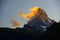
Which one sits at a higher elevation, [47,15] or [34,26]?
[47,15]

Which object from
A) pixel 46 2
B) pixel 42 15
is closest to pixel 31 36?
pixel 42 15

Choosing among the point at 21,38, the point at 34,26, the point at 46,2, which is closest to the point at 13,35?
A: the point at 21,38

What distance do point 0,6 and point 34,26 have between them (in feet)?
1.86

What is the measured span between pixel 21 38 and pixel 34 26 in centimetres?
49

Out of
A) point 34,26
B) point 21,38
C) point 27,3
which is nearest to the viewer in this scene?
point 21,38

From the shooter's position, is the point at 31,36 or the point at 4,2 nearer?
the point at 31,36

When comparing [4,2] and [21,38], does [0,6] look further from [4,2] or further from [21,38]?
[21,38]

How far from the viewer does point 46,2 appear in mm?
1933

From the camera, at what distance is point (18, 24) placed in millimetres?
1889

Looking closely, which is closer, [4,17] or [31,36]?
[31,36]

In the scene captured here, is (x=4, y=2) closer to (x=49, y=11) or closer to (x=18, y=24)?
(x=18, y=24)

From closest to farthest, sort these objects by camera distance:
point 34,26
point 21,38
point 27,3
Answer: point 21,38 < point 34,26 < point 27,3

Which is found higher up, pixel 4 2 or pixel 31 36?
pixel 4 2

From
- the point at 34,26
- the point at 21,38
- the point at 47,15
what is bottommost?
the point at 21,38
